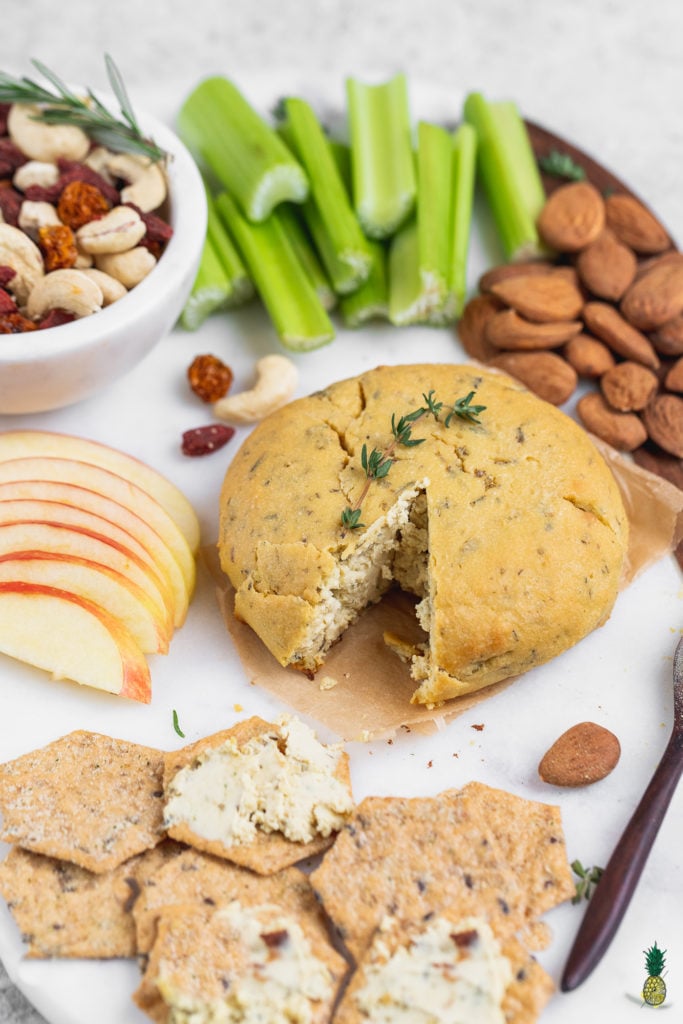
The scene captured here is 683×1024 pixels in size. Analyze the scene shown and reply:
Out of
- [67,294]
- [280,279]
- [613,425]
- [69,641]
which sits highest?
[67,294]

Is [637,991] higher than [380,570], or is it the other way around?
[380,570]

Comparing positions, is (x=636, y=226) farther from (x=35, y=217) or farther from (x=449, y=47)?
(x=35, y=217)

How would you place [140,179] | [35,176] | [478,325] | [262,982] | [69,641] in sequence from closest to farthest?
[262,982] < [69,641] < [35,176] < [140,179] < [478,325]

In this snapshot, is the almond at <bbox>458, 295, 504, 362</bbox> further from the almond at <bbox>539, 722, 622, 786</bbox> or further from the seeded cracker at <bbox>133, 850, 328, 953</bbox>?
the seeded cracker at <bbox>133, 850, 328, 953</bbox>

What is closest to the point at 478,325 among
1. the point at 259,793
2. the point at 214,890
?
the point at 259,793

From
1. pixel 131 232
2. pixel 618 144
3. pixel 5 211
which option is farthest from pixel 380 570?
pixel 618 144

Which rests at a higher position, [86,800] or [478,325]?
[478,325]

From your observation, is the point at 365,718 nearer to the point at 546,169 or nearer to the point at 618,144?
the point at 546,169
